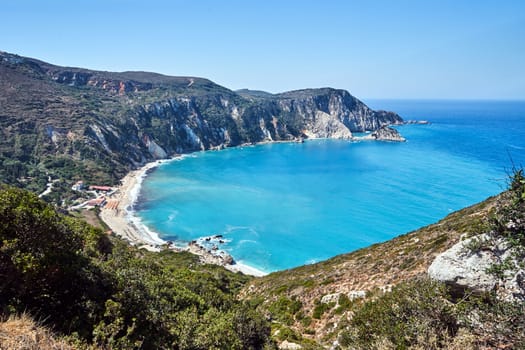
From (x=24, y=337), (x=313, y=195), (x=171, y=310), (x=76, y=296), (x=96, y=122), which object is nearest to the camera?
(x=24, y=337)

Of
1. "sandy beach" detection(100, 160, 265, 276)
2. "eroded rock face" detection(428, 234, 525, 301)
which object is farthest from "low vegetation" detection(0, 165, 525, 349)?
"sandy beach" detection(100, 160, 265, 276)

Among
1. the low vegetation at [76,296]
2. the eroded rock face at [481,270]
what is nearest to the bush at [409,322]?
the eroded rock face at [481,270]

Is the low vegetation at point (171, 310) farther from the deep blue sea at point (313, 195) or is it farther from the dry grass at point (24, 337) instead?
the deep blue sea at point (313, 195)

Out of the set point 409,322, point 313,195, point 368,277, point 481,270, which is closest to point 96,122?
point 313,195

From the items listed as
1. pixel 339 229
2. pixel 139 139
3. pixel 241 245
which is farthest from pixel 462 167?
pixel 139 139

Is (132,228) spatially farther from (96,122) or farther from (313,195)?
(96,122)

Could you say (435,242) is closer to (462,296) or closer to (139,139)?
(462,296)

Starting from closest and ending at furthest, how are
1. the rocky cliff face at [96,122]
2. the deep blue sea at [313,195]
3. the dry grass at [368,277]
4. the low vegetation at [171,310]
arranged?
1. the low vegetation at [171,310]
2. the dry grass at [368,277]
3. the deep blue sea at [313,195]
4. the rocky cliff face at [96,122]
